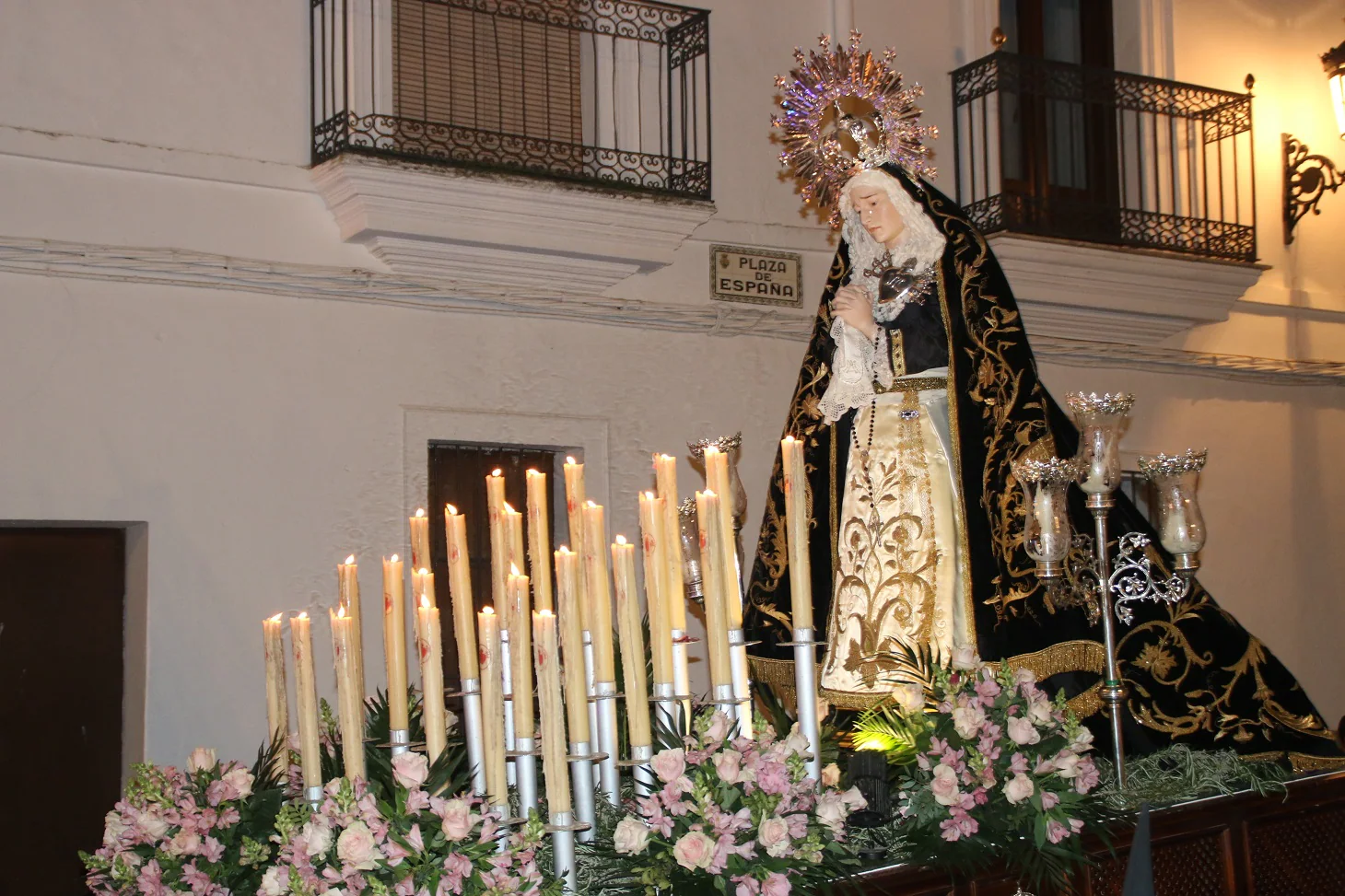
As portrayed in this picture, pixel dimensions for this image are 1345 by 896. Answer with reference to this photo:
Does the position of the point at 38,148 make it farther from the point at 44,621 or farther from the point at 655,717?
the point at 655,717

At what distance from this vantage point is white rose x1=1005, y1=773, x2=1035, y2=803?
10.2 ft

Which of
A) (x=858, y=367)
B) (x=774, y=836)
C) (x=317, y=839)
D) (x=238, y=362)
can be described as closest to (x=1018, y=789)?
(x=774, y=836)

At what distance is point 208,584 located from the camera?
599 cm

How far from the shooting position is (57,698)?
596 centimetres

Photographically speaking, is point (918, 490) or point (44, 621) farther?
point (44, 621)

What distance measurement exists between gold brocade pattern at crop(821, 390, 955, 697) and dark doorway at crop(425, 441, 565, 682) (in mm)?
2274

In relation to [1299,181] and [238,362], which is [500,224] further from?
[1299,181]

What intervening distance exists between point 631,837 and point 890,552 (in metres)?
1.96

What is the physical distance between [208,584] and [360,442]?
0.79 metres

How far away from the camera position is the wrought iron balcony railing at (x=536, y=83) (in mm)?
6438

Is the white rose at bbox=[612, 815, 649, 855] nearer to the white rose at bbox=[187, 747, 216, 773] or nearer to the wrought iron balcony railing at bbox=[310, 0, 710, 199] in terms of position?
the white rose at bbox=[187, 747, 216, 773]

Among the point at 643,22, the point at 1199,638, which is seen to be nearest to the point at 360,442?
the point at 643,22

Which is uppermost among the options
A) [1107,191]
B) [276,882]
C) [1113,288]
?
[1107,191]

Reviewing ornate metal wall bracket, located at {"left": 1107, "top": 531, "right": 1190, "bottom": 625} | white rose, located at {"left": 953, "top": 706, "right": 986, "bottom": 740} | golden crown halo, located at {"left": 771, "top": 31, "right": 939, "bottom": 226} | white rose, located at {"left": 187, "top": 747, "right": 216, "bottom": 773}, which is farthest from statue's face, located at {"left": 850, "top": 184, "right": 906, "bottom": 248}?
white rose, located at {"left": 187, "top": 747, "right": 216, "bottom": 773}
